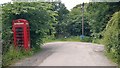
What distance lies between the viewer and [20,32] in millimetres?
14391

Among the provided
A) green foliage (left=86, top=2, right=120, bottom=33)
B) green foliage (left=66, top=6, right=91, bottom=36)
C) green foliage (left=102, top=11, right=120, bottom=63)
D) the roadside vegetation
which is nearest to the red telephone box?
the roadside vegetation

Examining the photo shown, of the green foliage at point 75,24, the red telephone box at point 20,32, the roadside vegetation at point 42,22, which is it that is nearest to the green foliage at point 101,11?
the roadside vegetation at point 42,22

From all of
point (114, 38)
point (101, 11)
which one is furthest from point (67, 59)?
point (101, 11)

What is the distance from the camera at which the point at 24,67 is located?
951cm

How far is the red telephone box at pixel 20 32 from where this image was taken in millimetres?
14156

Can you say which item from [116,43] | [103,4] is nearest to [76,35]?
[103,4]

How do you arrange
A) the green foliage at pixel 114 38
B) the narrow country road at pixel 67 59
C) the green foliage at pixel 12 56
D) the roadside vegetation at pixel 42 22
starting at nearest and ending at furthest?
1. the green foliage at pixel 12 56
2. the narrow country road at pixel 67 59
3. the green foliage at pixel 114 38
4. the roadside vegetation at pixel 42 22

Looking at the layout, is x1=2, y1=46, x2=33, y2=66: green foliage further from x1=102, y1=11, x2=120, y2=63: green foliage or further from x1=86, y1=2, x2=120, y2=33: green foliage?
x1=86, y1=2, x2=120, y2=33: green foliage

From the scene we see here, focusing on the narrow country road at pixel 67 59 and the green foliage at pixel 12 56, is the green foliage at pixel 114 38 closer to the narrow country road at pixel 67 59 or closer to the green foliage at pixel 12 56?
the narrow country road at pixel 67 59

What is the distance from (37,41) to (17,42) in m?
2.24

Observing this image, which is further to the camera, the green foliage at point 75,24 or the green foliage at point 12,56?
the green foliage at point 75,24

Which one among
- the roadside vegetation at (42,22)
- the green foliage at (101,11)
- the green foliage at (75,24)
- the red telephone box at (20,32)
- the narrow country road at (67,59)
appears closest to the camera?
the narrow country road at (67,59)

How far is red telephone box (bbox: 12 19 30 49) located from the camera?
14.2 m

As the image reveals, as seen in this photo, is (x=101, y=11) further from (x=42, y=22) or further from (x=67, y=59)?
(x=67, y=59)
